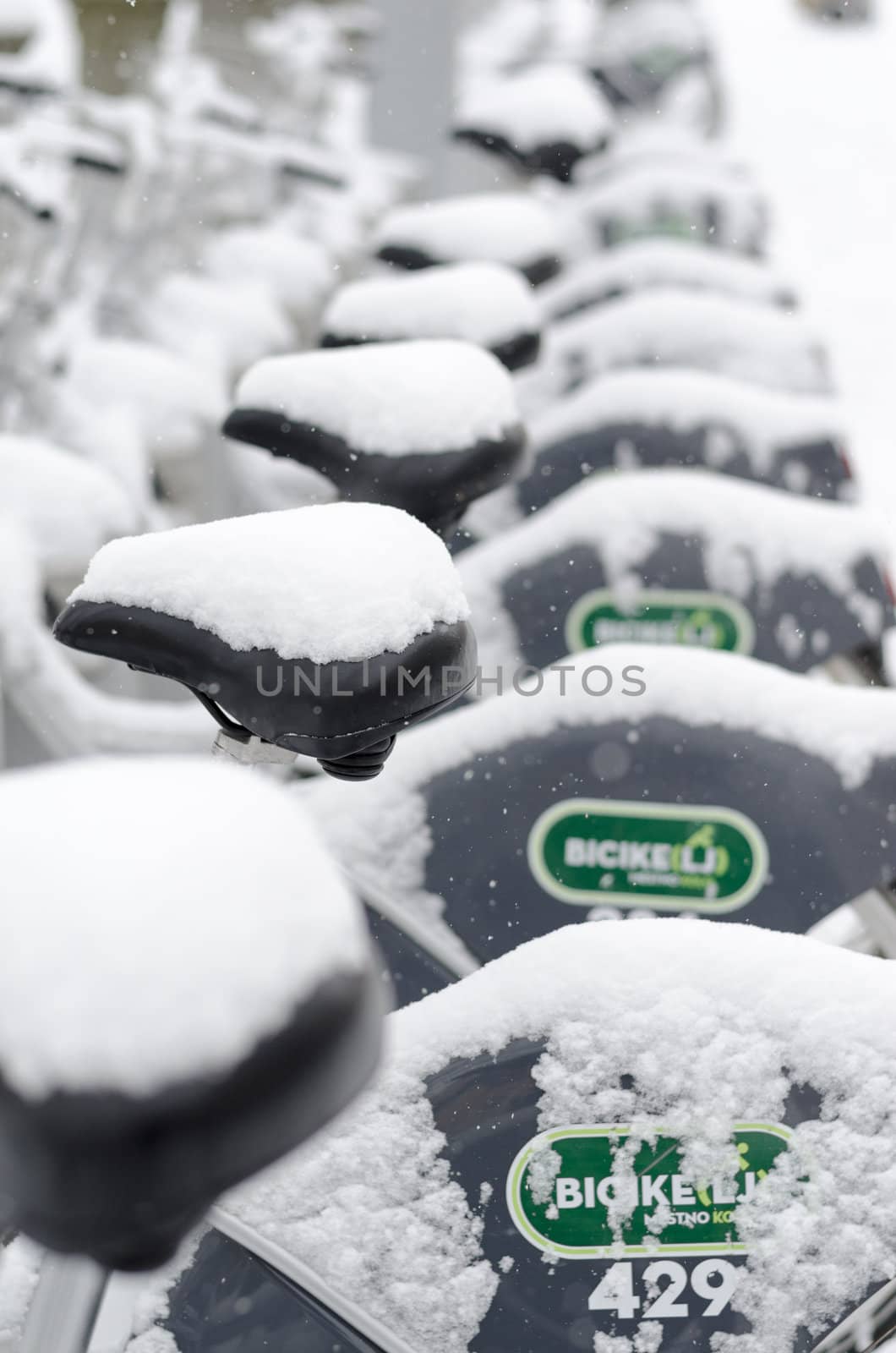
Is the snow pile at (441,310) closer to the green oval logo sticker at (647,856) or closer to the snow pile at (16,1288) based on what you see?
the green oval logo sticker at (647,856)

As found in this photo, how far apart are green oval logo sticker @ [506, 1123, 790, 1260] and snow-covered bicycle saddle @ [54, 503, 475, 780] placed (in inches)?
11.1

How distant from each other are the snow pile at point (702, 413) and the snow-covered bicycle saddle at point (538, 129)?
1.43 meters

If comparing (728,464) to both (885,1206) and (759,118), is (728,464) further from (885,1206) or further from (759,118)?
(759,118)

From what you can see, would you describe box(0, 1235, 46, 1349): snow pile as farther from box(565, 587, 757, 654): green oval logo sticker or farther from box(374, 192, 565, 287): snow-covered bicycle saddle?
box(374, 192, 565, 287): snow-covered bicycle saddle

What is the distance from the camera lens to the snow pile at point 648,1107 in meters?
0.99

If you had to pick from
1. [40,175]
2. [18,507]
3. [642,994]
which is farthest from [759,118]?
[642,994]

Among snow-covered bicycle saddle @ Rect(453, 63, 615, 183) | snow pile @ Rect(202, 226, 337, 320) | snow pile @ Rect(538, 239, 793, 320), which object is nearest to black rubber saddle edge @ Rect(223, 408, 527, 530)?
snow pile @ Rect(538, 239, 793, 320)

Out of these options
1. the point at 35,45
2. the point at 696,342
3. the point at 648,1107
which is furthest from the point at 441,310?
the point at 35,45

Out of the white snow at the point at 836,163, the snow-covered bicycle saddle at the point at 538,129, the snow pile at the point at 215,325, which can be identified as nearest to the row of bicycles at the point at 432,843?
the snow pile at the point at 215,325

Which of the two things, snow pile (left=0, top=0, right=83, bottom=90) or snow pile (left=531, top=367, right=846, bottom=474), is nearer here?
snow pile (left=531, top=367, right=846, bottom=474)

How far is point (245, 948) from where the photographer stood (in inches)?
19.6

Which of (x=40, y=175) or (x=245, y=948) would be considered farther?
(x=40, y=175)

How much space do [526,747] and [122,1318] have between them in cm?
66

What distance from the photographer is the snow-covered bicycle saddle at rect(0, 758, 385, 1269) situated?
1.55ft
